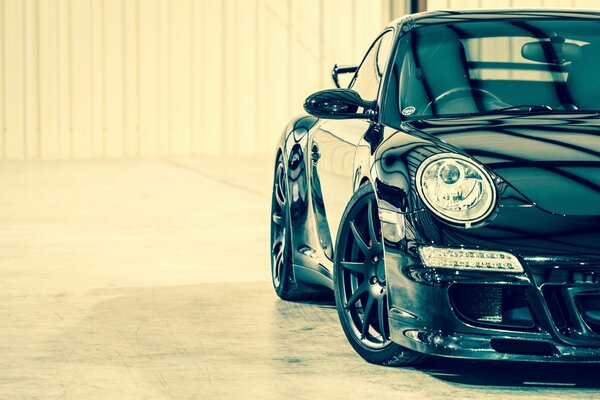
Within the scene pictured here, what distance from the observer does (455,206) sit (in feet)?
15.7

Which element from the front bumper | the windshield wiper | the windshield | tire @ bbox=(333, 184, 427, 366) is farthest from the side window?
the front bumper

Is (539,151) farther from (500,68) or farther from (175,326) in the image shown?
(175,326)

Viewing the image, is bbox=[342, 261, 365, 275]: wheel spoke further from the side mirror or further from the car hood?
the side mirror

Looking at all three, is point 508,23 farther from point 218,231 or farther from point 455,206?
point 218,231

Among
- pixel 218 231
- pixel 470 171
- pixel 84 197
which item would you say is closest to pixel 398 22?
pixel 470 171

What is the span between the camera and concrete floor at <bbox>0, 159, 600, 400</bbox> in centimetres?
505

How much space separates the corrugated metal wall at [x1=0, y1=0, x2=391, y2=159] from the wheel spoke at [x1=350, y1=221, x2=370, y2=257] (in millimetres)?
12896

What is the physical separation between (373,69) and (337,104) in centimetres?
55

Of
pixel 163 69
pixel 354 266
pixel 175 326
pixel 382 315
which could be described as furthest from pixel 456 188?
pixel 163 69

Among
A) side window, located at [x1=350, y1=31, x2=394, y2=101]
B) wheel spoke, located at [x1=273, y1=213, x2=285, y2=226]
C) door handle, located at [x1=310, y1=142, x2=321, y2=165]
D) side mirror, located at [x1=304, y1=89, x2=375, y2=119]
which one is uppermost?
side window, located at [x1=350, y1=31, x2=394, y2=101]

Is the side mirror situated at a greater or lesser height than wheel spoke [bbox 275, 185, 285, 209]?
greater

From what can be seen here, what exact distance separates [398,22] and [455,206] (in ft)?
5.37

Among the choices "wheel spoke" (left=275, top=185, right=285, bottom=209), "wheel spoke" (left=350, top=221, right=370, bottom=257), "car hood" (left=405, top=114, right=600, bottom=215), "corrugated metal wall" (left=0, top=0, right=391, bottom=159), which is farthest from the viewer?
"corrugated metal wall" (left=0, top=0, right=391, bottom=159)

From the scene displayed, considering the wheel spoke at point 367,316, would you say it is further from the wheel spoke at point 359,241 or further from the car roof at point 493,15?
the car roof at point 493,15
